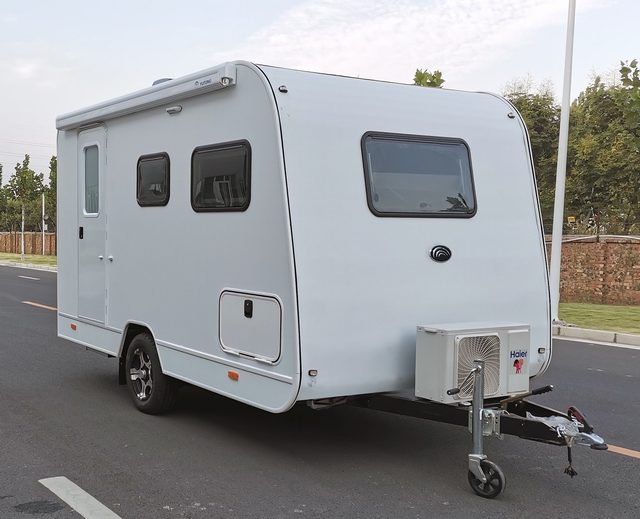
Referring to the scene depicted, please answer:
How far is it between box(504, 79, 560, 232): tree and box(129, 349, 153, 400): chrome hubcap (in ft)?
91.5

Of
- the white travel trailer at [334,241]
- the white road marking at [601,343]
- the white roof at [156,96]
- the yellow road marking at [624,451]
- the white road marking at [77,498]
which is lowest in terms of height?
the white road marking at [601,343]

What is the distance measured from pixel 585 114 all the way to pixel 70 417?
3083 cm

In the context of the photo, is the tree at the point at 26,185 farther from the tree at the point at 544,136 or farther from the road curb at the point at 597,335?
the road curb at the point at 597,335

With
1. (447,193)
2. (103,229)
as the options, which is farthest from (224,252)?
(103,229)

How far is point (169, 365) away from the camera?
640cm

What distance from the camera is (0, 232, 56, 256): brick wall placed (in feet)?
167

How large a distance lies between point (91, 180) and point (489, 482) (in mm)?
4957

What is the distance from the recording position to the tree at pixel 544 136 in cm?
3312

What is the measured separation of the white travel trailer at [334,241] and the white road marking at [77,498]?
4.14 feet

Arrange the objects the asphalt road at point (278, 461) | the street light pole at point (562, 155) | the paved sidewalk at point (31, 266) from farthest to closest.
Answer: the paved sidewalk at point (31, 266) → the street light pole at point (562, 155) → the asphalt road at point (278, 461)

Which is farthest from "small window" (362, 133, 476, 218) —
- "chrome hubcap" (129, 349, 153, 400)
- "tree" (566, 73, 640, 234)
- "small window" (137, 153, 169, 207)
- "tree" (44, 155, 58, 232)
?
"tree" (44, 155, 58, 232)

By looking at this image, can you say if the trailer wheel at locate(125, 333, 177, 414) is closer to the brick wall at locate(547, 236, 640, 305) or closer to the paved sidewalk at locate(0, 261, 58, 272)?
the brick wall at locate(547, 236, 640, 305)

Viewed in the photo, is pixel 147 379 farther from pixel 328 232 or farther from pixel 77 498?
pixel 328 232

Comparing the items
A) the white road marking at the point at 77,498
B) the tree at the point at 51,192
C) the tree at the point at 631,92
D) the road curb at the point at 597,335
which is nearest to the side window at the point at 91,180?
the white road marking at the point at 77,498
